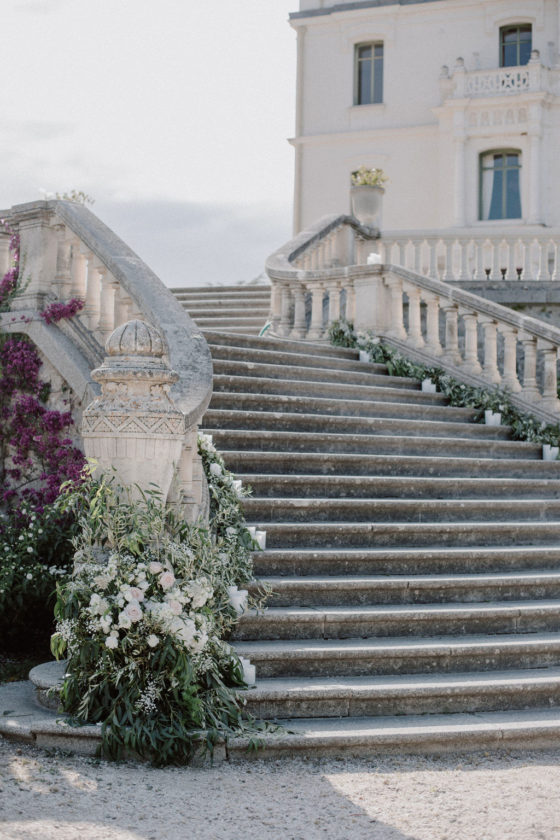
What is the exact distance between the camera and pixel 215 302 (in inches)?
464

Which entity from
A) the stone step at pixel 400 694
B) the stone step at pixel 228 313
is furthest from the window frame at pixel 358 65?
the stone step at pixel 400 694

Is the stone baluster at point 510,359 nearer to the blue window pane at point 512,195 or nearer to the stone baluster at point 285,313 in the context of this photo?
the stone baluster at point 285,313

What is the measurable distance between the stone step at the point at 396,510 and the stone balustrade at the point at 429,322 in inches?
76.2

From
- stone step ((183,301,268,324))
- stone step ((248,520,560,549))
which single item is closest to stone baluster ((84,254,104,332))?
stone step ((248,520,560,549))

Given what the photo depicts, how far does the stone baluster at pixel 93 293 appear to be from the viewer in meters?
7.13

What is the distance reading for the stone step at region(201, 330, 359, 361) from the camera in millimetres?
8352

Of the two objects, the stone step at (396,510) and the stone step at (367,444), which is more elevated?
the stone step at (367,444)

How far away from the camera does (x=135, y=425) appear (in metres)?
4.61

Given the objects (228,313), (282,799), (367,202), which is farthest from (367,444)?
(367,202)

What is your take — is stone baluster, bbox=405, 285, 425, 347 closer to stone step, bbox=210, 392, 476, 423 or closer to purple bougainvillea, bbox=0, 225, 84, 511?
stone step, bbox=210, 392, 476, 423

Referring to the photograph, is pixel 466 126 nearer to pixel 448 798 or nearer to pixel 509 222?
pixel 509 222

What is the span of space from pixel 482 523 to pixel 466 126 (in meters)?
18.4

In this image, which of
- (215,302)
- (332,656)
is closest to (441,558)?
(332,656)

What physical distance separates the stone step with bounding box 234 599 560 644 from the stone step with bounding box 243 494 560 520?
33.7 inches
